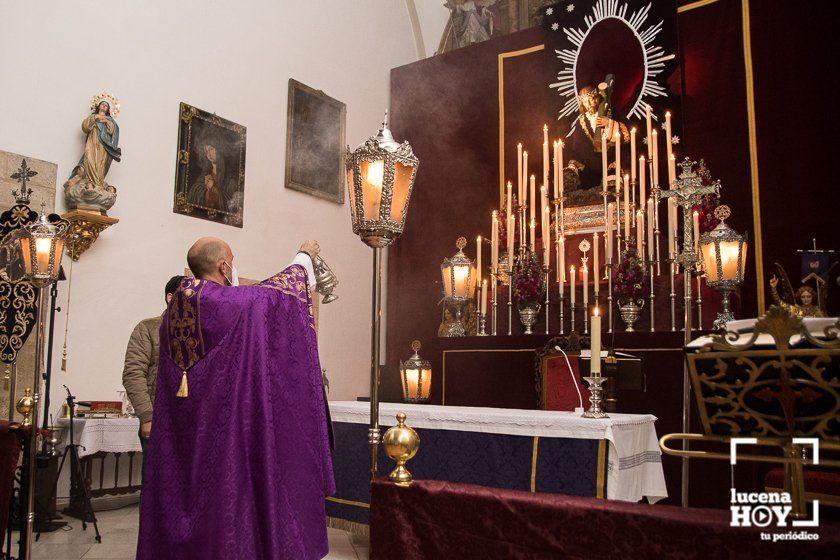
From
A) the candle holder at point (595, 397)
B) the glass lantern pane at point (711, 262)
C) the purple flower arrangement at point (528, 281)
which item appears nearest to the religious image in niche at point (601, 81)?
the purple flower arrangement at point (528, 281)

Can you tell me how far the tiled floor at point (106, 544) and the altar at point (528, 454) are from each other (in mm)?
309

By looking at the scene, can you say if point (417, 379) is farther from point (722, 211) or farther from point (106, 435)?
point (722, 211)

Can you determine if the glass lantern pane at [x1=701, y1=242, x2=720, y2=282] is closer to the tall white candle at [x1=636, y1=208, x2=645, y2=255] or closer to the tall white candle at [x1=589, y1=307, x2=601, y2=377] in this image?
the tall white candle at [x1=636, y1=208, x2=645, y2=255]

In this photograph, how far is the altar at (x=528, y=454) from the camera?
3.43m

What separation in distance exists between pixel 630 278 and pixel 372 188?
3926mm

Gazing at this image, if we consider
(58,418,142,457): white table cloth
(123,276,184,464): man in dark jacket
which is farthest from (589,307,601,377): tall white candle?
(58,418,142,457): white table cloth

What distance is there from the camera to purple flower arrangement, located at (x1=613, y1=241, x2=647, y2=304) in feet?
20.3

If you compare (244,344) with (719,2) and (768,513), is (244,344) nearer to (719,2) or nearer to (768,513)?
(768,513)

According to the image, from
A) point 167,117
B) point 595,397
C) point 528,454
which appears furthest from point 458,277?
point 595,397

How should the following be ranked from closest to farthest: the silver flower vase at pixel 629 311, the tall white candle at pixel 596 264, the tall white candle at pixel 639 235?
the tall white candle at pixel 596 264, the silver flower vase at pixel 629 311, the tall white candle at pixel 639 235

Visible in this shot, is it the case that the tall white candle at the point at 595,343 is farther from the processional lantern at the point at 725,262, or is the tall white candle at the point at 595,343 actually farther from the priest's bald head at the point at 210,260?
the processional lantern at the point at 725,262

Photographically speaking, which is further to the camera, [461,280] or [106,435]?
[461,280]

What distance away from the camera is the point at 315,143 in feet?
30.7

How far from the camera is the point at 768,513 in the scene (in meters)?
1.55
